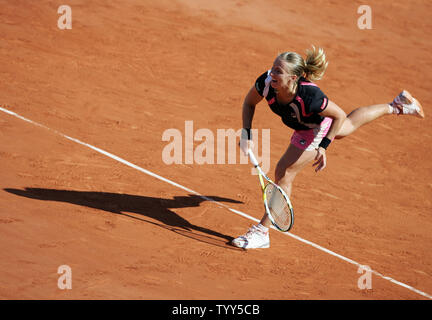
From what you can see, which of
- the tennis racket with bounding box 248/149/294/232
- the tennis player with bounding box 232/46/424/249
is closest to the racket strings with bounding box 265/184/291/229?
the tennis racket with bounding box 248/149/294/232

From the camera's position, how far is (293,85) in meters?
5.91

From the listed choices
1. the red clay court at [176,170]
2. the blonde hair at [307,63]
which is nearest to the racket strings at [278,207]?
the red clay court at [176,170]

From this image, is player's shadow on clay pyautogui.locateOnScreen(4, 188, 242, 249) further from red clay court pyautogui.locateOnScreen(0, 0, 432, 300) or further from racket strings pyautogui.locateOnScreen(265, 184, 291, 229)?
racket strings pyautogui.locateOnScreen(265, 184, 291, 229)

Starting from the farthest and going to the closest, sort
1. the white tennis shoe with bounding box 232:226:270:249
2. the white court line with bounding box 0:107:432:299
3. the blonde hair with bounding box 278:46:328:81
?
the white tennis shoe with bounding box 232:226:270:249, the white court line with bounding box 0:107:432:299, the blonde hair with bounding box 278:46:328:81

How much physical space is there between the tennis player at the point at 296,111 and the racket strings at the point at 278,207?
0.19 meters

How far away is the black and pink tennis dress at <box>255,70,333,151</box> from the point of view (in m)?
5.91

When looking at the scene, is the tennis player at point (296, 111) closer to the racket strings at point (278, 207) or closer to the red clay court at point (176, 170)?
the racket strings at point (278, 207)

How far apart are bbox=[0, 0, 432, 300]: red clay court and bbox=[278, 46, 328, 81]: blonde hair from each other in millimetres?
2016

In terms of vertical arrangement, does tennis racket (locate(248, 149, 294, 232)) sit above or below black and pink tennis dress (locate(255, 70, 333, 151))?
below

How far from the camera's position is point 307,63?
19.6 feet

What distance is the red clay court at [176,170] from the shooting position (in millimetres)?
5941

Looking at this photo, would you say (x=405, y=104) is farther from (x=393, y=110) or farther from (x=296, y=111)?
(x=296, y=111)

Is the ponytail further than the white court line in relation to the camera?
No

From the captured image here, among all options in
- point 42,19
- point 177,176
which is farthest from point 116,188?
point 42,19
